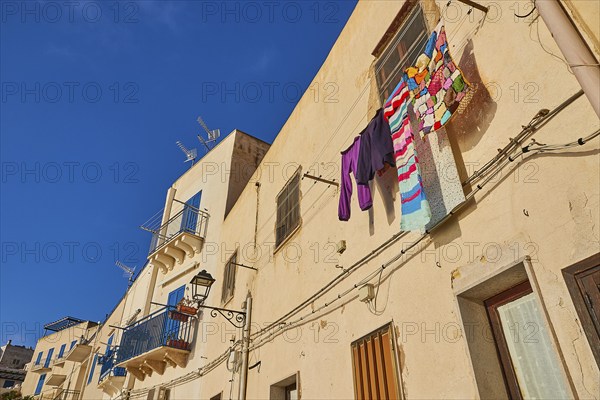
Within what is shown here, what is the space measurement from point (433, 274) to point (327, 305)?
2331 mm

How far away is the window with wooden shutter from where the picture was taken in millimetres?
4273

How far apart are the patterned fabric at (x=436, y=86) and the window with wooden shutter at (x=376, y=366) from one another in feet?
7.57

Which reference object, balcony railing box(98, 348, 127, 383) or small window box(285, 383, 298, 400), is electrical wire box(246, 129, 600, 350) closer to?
small window box(285, 383, 298, 400)

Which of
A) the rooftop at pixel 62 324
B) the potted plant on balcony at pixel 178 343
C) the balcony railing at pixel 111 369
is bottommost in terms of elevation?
the potted plant on balcony at pixel 178 343

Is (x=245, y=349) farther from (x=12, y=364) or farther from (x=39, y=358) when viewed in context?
(x=12, y=364)

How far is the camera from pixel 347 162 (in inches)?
235

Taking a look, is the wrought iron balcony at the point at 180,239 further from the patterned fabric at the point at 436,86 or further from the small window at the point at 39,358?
the small window at the point at 39,358

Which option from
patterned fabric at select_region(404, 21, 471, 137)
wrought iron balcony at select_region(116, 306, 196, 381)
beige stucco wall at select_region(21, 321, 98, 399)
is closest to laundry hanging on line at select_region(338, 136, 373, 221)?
patterned fabric at select_region(404, 21, 471, 137)

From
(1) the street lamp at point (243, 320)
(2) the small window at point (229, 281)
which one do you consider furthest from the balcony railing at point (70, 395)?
(1) the street lamp at point (243, 320)

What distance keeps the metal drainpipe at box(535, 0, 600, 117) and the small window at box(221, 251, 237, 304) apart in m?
9.28

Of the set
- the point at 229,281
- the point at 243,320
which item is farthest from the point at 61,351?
the point at 243,320

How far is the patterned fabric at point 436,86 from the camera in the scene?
3.84 meters

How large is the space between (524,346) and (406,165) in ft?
7.08

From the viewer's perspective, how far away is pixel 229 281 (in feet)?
37.2
